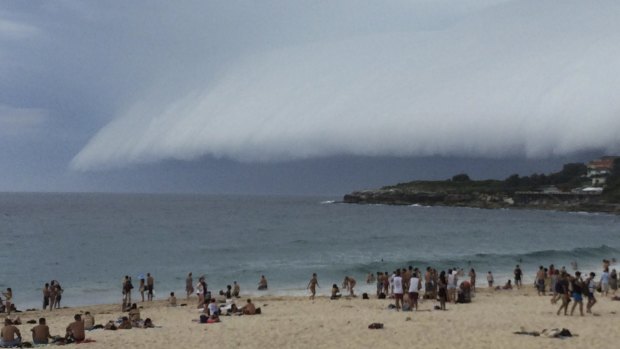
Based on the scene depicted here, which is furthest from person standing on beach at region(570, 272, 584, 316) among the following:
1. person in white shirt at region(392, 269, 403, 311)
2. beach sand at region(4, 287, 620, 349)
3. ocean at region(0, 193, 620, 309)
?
ocean at region(0, 193, 620, 309)

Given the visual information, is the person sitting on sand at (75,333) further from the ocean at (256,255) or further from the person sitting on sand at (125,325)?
the ocean at (256,255)

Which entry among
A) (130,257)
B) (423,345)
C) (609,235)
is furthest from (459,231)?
(423,345)

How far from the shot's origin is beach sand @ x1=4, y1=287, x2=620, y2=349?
18359 mm

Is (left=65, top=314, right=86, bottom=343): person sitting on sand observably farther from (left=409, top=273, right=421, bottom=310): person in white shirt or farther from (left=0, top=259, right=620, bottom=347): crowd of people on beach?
(left=409, top=273, right=421, bottom=310): person in white shirt

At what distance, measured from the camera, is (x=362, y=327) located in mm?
21062

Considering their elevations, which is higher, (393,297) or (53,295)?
(53,295)

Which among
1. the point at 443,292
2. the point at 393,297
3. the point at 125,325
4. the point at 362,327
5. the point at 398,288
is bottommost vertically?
the point at 393,297

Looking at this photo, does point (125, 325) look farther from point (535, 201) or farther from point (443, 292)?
point (535, 201)

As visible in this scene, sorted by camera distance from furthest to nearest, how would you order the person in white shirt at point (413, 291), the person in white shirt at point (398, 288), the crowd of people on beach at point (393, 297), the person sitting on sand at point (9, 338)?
the person in white shirt at point (398, 288) < the person in white shirt at point (413, 291) < the crowd of people on beach at point (393, 297) < the person sitting on sand at point (9, 338)

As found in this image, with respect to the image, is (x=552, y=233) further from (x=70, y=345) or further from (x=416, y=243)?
(x=70, y=345)

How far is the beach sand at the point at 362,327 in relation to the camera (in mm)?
18359

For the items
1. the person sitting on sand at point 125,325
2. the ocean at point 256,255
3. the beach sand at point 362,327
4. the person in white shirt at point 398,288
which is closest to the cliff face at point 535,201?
the ocean at point 256,255

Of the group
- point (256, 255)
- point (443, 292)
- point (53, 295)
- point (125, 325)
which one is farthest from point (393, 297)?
point (256, 255)

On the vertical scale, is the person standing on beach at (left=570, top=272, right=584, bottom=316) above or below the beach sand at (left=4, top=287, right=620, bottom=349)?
above
